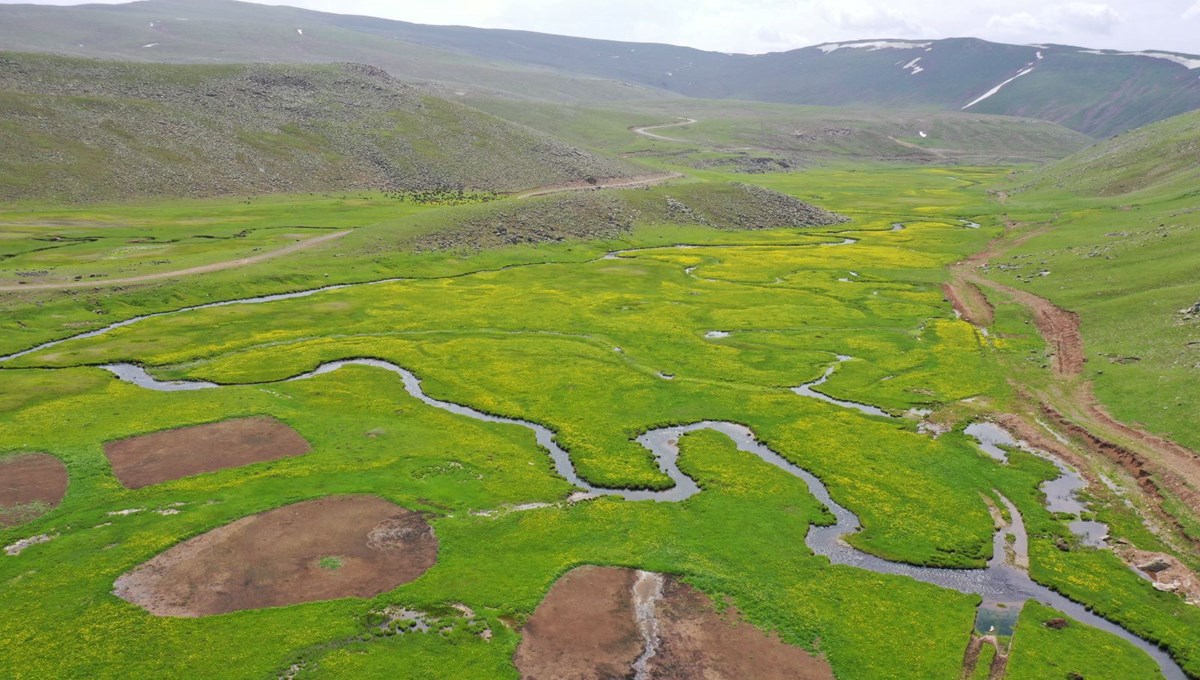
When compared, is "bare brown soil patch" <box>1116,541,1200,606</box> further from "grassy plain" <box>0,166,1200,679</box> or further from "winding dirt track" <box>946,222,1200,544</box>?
"winding dirt track" <box>946,222,1200,544</box>

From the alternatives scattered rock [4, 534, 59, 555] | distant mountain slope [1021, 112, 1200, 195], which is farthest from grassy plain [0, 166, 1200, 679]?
distant mountain slope [1021, 112, 1200, 195]

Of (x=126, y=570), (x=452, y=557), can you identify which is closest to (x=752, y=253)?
(x=452, y=557)

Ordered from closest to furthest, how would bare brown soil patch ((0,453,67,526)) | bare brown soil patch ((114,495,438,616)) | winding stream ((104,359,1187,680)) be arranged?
1. bare brown soil patch ((114,495,438,616))
2. winding stream ((104,359,1187,680))
3. bare brown soil patch ((0,453,67,526))

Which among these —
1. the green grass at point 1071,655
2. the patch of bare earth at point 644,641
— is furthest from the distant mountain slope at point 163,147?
the green grass at point 1071,655

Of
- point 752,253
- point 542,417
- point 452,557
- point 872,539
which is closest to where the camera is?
point 452,557

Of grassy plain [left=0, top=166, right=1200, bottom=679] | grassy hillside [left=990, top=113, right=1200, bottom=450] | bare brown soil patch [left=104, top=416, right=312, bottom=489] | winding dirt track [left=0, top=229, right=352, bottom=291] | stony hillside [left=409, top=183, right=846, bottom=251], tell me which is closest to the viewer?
grassy plain [left=0, top=166, right=1200, bottom=679]

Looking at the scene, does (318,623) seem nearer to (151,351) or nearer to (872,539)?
(872,539)

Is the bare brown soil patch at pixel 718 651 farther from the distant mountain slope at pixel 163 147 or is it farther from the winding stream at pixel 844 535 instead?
the distant mountain slope at pixel 163 147
